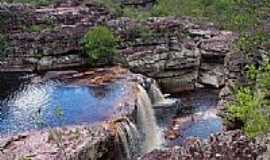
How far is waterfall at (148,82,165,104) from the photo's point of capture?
36375mm

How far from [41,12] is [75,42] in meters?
6.83

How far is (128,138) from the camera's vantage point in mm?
27406

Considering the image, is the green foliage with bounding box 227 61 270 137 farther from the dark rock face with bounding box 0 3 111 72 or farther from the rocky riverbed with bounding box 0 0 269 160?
the dark rock face with bounding box 0 3 111 72

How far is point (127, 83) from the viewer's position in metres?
34.6

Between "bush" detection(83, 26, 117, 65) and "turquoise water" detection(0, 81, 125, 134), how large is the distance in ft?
16.1

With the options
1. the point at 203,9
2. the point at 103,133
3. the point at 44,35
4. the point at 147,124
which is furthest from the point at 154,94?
the point at 203,9

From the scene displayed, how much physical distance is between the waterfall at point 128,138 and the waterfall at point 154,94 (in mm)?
7558

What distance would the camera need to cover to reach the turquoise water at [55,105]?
97.2 feet

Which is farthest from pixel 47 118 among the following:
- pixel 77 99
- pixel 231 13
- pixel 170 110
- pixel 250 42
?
pixel 231 13

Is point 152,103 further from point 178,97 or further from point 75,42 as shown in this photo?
point 75,42

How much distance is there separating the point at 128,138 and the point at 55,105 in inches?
267

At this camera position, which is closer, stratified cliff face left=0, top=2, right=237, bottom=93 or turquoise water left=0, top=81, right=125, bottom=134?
turquoise water left=0, top=81, right=125, bottom=134

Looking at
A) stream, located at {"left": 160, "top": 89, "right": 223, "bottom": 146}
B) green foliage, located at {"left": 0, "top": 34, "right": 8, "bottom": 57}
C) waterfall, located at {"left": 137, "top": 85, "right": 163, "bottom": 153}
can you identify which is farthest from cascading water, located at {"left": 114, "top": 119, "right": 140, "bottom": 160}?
green foliage, located at {"left": 0, "top": 34, "right": 8, "bottom": 57}

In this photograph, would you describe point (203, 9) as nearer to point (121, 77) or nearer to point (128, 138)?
point (121, 77)
